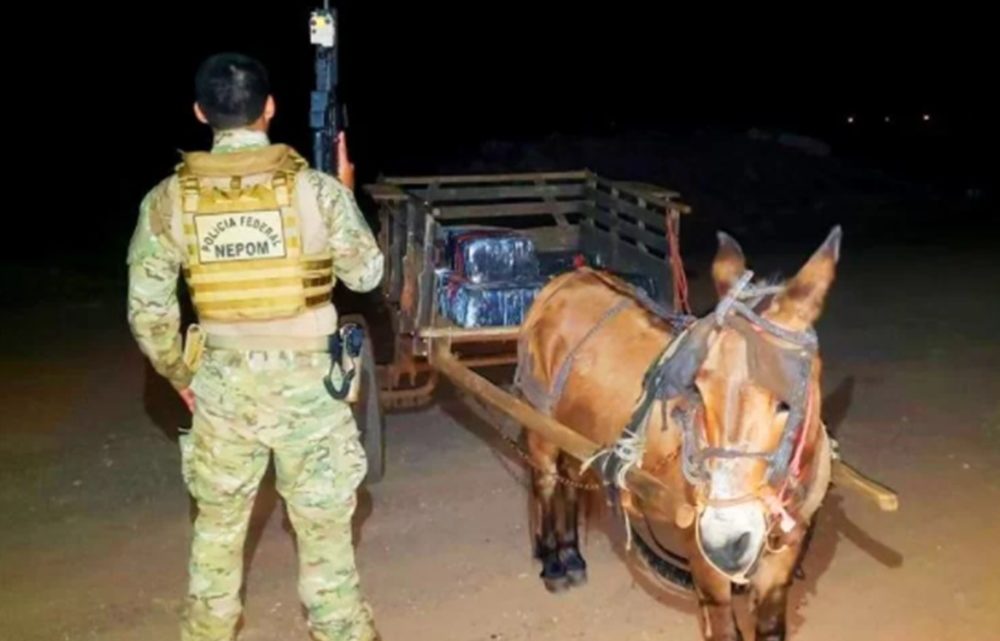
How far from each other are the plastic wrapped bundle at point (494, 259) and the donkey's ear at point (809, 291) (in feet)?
11.3

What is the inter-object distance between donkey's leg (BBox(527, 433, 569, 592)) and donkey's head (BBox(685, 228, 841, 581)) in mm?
2099

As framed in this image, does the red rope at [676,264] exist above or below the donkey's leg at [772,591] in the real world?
above

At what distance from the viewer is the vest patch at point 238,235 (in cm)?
434

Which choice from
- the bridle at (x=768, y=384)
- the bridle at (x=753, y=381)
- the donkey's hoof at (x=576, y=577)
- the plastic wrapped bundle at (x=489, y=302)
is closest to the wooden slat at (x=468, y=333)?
the plastic wrapped bundle at (x=489, y=302)

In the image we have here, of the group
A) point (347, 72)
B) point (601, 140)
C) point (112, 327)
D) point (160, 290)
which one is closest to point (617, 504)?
point (160, 290)

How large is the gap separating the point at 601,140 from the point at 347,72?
1333 centimetres

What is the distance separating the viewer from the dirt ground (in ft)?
19.0

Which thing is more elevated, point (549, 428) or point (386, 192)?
point (386, 192)

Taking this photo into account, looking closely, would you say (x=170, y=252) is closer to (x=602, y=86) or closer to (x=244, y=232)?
(x=244, y=232)

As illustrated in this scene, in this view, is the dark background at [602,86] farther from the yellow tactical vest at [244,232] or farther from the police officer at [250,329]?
the yellow tactical vest at [244,232]

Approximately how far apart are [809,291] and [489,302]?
3319 millimetres

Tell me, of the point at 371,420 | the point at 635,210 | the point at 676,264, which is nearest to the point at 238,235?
the point at 371,420

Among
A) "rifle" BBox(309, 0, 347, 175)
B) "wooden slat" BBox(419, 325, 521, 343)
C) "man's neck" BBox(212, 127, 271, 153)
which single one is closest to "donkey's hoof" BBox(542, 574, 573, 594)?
"wooden slat" BBox(419, 325, 521, 343)

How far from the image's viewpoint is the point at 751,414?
398 cm
